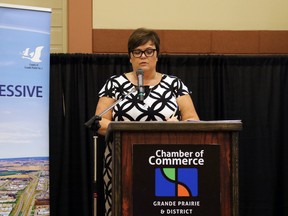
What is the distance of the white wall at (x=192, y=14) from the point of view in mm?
4887

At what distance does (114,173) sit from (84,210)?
8.40ft

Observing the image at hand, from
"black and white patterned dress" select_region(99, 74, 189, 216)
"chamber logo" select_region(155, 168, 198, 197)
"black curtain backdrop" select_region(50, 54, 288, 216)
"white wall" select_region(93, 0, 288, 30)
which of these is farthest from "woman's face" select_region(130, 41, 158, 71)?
"white wall" select_region(93, 0, 288, 30)

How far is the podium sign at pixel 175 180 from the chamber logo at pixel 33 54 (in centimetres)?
158

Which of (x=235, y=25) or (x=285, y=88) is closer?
(x=285, y=88)

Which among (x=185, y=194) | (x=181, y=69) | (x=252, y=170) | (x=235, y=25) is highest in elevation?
(x=235, y=25)

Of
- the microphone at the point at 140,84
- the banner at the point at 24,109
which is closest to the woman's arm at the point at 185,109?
the microphone at the point at 140,84

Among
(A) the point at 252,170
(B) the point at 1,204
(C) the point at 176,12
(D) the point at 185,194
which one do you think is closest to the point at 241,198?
(A) the point at 252,170

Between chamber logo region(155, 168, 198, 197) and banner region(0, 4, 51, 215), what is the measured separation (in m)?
1.54

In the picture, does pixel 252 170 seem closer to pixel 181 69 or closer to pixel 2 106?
pixel 181 69

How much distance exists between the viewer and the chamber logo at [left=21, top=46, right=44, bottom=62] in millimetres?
3299

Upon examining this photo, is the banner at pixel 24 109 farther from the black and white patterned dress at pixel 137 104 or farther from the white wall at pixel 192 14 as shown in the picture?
the white wall at pixel 192 14

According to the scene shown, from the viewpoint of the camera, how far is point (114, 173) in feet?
6.56

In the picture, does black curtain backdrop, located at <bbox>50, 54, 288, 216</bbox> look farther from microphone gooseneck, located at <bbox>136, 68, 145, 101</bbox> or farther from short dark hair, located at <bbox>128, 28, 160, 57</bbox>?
microphone gooseneck, located at <bbox>136, 68, 145, 101</bbox>

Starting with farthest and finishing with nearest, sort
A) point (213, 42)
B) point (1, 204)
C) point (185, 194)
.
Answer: point (213, 42) < point (1, 204) < point (185, 194)
